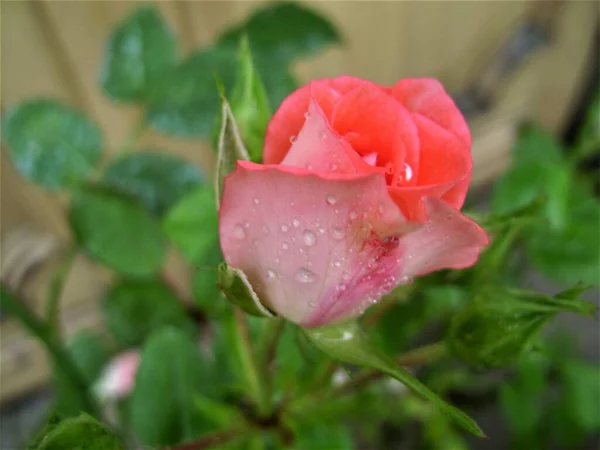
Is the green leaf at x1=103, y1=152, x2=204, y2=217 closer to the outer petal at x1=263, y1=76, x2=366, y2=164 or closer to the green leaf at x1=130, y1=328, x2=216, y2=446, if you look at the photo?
the green leaf at x1=130, y1=328, x2=216, y2=446

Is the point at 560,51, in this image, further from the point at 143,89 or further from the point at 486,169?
the point at 143,89

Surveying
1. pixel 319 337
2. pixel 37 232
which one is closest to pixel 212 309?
pixel 319 337

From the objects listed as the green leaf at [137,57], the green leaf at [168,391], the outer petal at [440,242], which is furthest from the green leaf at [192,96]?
the outer petal at [440,242]

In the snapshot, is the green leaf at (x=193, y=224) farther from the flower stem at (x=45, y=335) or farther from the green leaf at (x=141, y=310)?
the green leaf at (x=141, y=310)

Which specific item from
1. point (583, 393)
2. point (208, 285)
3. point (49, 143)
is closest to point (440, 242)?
point (208, 285)

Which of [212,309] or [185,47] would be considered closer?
[212,309]
